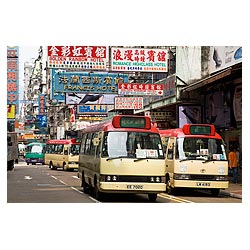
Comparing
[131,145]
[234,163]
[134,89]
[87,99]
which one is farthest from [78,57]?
[87,99]

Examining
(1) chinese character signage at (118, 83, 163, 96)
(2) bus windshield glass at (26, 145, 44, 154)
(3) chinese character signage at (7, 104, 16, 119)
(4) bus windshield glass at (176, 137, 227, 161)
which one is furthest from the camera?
(2) bus windshield glass at (26, 145, 44, 154)

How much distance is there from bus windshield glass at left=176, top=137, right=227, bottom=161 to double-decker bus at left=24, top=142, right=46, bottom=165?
27271 millimetres

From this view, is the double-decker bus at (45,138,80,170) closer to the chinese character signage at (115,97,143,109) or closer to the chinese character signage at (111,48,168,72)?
the chinese character signage at (115,97,143,109)

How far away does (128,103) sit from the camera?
84.1 feet

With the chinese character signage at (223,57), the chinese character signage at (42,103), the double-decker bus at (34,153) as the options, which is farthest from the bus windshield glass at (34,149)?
the chinese character signage at (223,57)

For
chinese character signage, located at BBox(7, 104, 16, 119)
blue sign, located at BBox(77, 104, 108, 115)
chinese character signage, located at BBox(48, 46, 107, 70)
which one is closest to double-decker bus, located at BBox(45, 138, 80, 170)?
Answer: blue sign, located at BBox(77, 104, 108, 115)

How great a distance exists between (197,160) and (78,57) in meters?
6.09

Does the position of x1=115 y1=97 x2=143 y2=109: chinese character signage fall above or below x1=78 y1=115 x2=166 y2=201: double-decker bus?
above

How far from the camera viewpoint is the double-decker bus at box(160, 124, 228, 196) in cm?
1716

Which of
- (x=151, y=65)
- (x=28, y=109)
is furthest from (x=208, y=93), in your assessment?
(x=28, y=109)

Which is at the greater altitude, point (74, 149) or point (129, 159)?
point (129, 159)

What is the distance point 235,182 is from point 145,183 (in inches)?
302

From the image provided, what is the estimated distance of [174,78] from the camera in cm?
2627

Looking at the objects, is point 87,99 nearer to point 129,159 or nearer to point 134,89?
point 134,89
